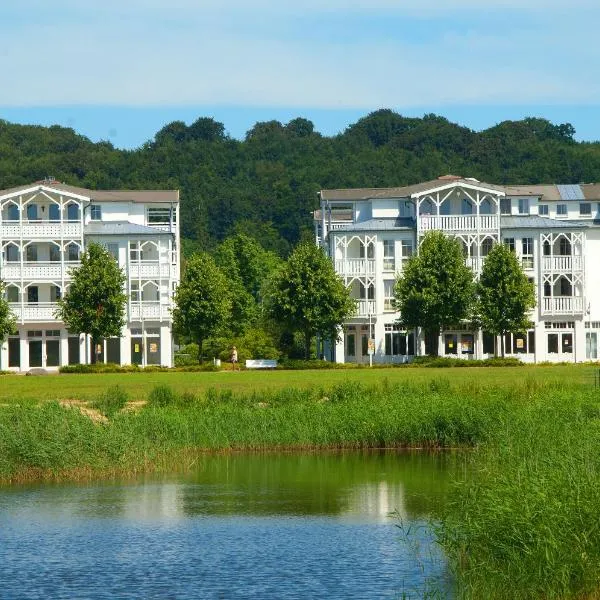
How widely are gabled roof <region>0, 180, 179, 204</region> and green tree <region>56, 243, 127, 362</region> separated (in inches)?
305

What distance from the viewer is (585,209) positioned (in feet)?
307

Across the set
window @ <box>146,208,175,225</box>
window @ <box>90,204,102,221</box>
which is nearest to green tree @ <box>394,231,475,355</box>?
window @ <box>146,208,175,225</box>

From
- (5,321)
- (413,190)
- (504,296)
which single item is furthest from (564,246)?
(5,321)

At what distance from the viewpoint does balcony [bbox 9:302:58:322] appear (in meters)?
87.2

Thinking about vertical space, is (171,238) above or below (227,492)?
above

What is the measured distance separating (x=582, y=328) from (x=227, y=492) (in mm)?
57597

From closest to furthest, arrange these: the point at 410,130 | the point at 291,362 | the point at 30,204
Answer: the point at 291,362
the point at 30,204
the point at 410,130

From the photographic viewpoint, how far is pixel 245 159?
17962cm

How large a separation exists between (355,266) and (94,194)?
16574 mm

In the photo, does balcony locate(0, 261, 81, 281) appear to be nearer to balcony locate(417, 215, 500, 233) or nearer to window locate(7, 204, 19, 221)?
window locate(7, 204, 19, 221)

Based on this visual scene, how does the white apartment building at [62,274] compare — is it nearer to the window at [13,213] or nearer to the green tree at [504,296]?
the window at [13,213]

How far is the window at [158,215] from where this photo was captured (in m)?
96.5

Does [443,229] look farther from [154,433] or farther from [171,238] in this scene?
[154,433]

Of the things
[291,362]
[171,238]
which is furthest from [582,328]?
[171,238]
